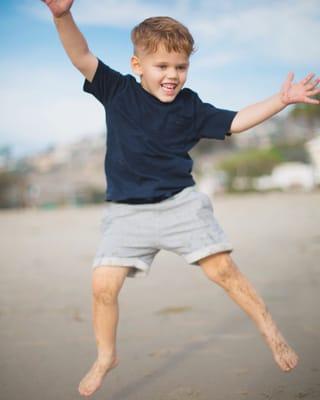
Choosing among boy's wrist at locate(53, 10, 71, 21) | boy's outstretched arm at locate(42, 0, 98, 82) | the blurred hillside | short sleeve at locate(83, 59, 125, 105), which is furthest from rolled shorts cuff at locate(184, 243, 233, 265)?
the blurred hillside

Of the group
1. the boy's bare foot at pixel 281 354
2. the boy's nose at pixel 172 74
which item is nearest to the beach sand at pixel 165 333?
the boy's bare foot at pixel 281 354

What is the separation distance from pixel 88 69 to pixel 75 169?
28188mm

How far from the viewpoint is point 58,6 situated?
7.32ft

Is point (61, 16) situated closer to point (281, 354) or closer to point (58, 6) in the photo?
point (58, 6)

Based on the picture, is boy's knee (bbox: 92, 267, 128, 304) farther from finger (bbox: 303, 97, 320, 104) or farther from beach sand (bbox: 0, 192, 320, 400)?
finger (bbox: 303, 97, 320, 104)

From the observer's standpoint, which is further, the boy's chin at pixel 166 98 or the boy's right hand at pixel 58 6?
the boy's chin at pixel 166 98

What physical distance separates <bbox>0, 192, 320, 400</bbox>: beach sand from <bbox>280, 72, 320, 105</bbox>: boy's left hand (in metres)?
1.17

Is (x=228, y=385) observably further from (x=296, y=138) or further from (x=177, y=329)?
(x=296, y=138)

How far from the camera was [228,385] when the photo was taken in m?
2.45

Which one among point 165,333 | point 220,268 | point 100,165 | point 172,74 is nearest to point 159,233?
point 220,268

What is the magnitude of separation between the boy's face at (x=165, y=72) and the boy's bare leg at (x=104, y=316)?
2.39 feet

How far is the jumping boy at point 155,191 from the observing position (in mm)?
2340

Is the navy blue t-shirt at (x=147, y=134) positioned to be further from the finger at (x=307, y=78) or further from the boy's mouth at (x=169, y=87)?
the finger at (x=307, y=78)

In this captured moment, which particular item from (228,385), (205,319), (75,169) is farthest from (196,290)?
(75,169)
